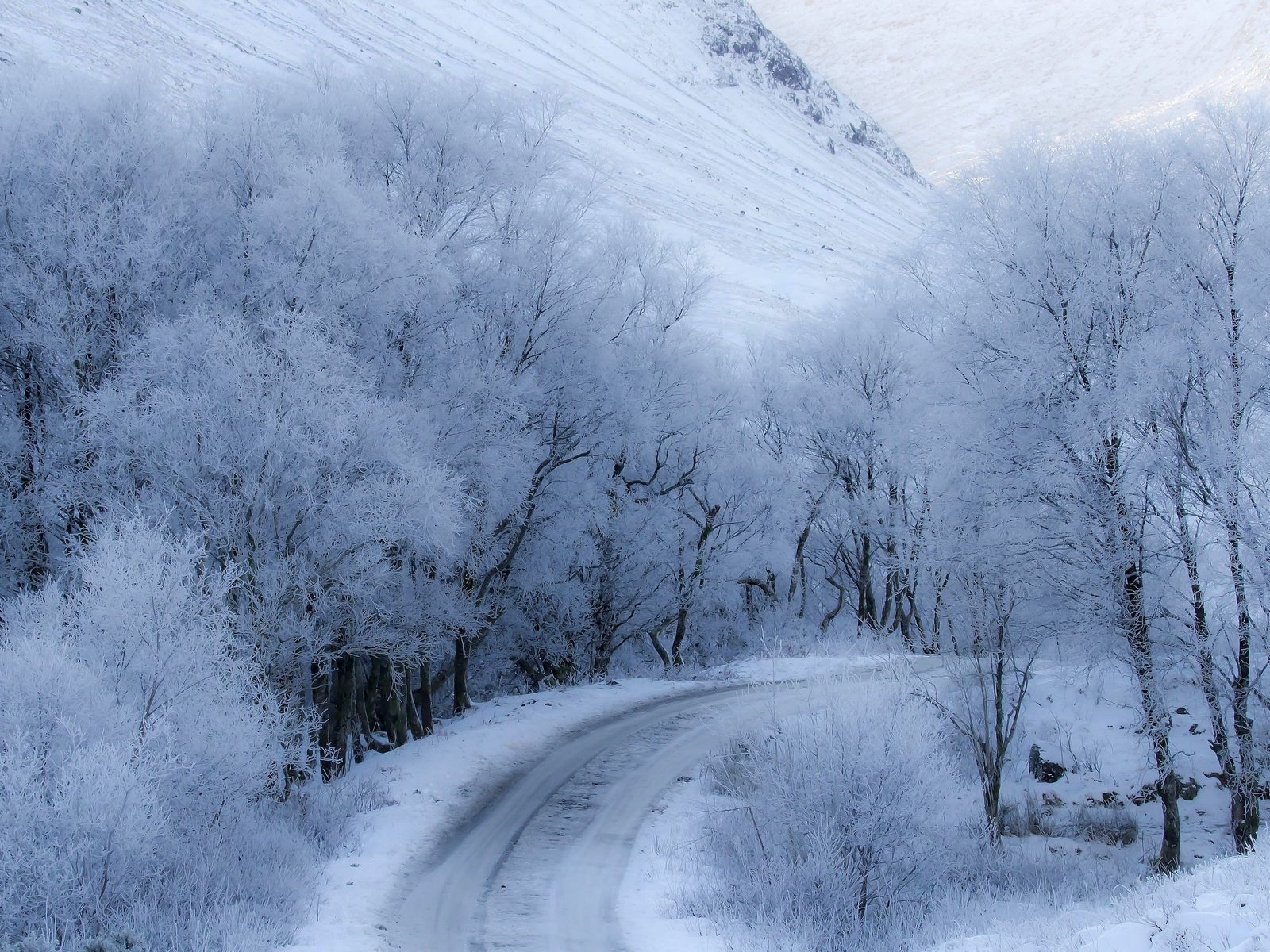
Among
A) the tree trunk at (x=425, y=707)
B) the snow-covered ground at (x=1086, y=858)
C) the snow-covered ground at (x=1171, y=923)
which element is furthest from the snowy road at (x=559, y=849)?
the snow-covered ground at (x=1171, y=923)

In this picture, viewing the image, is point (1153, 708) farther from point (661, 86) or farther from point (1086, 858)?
point (661, 86)

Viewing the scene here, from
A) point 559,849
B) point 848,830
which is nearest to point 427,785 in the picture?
point 559,849

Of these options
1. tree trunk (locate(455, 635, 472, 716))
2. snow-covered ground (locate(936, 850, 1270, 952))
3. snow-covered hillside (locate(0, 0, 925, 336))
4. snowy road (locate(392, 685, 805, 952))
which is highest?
snow-covered hillside (locate(0, 0, 925, 336))

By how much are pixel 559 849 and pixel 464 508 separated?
679 centimetres

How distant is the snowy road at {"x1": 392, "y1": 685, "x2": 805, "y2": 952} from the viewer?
9484 millimetres

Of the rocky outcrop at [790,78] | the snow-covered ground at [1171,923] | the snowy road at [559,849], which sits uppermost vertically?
the rocky outcrop at [790,78]

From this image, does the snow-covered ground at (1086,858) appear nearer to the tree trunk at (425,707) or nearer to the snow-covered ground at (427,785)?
the snow-covered ground at (427,785)

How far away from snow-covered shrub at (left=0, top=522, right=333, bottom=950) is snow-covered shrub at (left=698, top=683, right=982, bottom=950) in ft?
16.6

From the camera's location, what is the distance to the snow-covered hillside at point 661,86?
57.3 m

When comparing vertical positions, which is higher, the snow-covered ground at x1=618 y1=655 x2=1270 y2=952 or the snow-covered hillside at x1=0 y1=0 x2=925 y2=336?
the snow-covered hillside at x1=0 y1=0 x2=925 y2=336

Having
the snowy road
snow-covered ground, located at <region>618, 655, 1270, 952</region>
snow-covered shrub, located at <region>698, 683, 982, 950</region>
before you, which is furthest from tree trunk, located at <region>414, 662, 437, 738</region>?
snow-covered shrub, located at <region>698, 683, 982, 950</region>

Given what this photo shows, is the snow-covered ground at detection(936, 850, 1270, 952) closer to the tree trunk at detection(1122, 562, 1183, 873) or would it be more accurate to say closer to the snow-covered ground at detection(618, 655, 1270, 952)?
the snow-covered ground at detection(618, 655, 1270, 952)

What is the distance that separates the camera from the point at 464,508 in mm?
16922

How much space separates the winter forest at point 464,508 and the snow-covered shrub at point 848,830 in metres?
0.05
